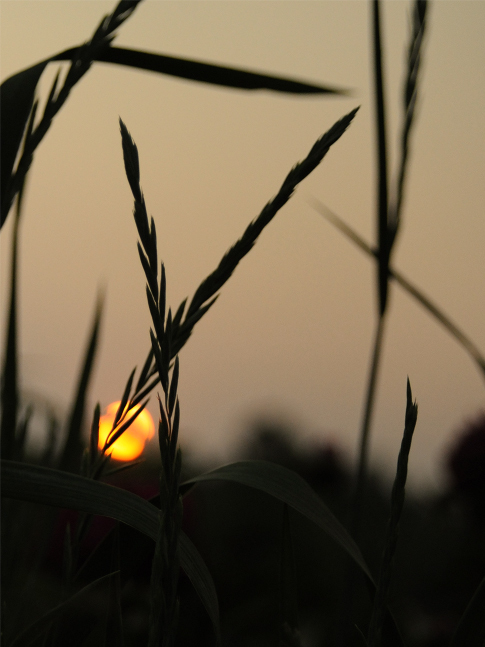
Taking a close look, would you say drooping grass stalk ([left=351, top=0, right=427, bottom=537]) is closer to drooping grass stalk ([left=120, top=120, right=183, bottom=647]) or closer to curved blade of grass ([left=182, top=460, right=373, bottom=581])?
curved blade of grass ([left=182, top=460, right=373, bottom=581])

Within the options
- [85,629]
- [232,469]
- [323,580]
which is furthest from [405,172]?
[323,580]

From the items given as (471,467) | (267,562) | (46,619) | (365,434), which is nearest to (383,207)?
(365,434)

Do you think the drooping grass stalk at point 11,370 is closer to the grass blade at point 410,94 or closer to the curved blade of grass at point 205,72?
the curved blade of grass at point 205,72

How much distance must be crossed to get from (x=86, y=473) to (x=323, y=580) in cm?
85

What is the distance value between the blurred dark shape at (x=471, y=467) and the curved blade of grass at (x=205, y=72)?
0.85 metres

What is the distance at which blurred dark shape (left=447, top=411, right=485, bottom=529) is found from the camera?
1050 mm

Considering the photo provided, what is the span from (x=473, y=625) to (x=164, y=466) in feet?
0.58

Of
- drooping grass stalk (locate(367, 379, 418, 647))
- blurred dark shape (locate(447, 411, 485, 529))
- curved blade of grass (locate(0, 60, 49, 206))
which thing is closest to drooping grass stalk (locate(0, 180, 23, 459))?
curved blade of grass (locate(0, 60, 49, 206))

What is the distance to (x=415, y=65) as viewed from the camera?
297 millimetres

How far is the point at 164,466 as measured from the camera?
164 millimetres

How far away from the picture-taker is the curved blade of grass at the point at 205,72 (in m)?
0.30

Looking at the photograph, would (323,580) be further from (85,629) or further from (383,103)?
(383,103)

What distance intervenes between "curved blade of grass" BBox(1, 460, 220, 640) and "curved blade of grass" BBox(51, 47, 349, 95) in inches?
7.8

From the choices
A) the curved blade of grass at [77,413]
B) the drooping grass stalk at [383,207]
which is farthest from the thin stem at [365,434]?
the curved blade of grass at [77,413]
